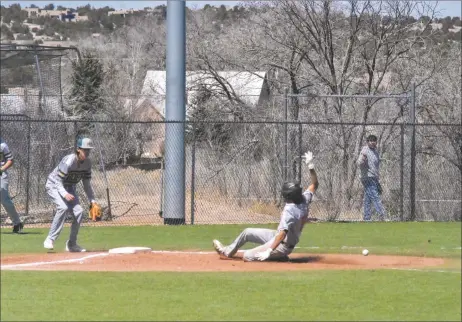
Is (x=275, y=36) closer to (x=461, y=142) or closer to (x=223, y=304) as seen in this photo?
A: (x=461, y=142)

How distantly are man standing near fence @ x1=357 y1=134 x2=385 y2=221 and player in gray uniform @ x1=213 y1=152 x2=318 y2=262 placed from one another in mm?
7913

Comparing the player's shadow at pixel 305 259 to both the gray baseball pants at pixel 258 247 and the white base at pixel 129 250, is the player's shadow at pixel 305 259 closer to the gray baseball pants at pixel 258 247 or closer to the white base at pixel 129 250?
the gray baseball pants at pixel 258 247

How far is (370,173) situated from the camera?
70.1 feet

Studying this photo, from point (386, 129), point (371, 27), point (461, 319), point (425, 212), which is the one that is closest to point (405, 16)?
point (371, 27)

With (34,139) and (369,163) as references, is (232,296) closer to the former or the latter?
(369,163)

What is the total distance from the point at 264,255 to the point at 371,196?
917 cm

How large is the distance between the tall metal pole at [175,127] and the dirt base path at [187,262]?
6373mm

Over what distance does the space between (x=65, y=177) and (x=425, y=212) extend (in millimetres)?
12018

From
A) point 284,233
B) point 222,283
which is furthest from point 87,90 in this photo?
point 222,283

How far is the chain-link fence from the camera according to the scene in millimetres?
22141

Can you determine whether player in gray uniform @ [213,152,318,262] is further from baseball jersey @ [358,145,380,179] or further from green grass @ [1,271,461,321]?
baseball jersey @ [358,145,380,179]

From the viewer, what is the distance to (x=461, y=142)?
24.1 m

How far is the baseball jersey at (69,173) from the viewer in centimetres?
1395

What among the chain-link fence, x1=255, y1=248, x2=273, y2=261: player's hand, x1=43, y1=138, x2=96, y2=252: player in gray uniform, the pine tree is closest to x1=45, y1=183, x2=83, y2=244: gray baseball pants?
x1=43, y1=138, x2=96, y2=252: player in gray uniform
